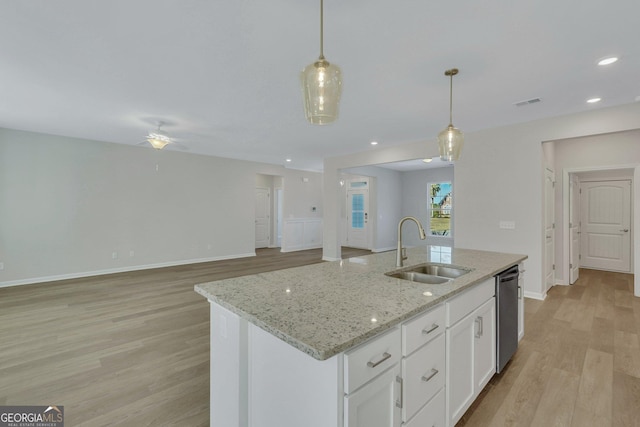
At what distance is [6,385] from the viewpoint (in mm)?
2160

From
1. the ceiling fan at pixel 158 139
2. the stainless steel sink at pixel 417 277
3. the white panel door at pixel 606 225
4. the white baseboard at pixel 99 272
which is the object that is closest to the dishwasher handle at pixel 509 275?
the stainless steel sink at pixel 417 277

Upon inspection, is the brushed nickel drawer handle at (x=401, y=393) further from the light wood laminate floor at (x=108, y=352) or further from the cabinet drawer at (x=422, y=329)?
the light wood laminate floor at (x=108, y=352)

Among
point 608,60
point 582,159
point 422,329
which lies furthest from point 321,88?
point 582,159

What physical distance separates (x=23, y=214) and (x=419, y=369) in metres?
6.72

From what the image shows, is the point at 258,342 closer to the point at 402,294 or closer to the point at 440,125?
the point at 402,294

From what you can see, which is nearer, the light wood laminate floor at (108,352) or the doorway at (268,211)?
the light wood laminate floor at (108,352)

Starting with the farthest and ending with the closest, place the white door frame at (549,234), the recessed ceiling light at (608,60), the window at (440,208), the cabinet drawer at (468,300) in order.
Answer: the window at (440,208)
the white door frame at (549,234)
the recessed ceiling light at (608,60)
the cabinet drawer at (468,300)

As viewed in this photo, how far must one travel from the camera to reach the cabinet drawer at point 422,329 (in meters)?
1.27

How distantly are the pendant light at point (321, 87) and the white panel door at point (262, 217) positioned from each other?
828 centimetres

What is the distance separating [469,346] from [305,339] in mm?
1365

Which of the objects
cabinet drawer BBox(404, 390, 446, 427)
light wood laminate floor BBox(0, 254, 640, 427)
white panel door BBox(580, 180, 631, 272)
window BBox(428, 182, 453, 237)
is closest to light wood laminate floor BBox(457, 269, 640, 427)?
light wood laminate floor BBox(0, 254, 640, 427)

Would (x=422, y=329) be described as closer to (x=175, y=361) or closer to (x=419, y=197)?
(x=175, y=361)

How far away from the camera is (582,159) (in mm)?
4773

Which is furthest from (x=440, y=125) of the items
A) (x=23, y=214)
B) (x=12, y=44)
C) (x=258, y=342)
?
(x=23, y=214)
